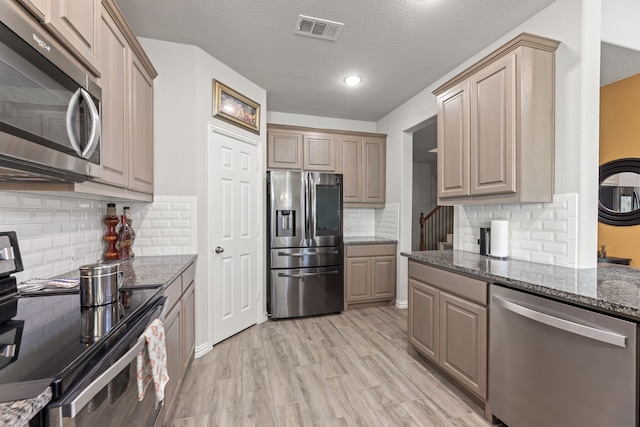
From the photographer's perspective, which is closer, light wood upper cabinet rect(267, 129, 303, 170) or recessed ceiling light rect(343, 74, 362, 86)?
recessed ceiling light rect(343, 74, 362, 86)

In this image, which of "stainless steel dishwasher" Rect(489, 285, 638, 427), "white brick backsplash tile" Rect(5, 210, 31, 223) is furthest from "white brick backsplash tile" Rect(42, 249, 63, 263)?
"stainless steel dishwasher" Rect(489, 285, 638, 427)

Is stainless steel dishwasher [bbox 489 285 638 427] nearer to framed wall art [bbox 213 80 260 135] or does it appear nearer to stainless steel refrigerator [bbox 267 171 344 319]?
stainless steel refrigerator [bbox 267 171 344 319]

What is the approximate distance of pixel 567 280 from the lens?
4.92 ft

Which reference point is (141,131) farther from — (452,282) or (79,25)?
(452,282)

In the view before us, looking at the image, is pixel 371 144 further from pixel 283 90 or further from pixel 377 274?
pixel 377 274

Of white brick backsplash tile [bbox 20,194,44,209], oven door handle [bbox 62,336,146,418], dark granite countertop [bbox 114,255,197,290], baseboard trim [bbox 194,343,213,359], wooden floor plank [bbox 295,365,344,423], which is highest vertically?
white brick backsplash tile [bbox 20,194,44,209]

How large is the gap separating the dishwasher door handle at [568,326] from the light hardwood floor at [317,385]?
0.81 m

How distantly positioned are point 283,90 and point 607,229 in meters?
3.90

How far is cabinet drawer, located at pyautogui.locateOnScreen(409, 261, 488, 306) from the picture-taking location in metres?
1.78

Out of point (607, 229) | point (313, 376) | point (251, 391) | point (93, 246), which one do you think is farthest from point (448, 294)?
point (93, 246)

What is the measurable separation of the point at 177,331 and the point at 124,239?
3.06ft

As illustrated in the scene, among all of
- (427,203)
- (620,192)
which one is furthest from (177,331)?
(427,203)

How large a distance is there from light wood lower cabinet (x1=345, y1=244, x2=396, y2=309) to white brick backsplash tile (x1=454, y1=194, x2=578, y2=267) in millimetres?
1606

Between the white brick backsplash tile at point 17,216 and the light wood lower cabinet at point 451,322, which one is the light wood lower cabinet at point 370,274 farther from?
the white brick backsplash tile at point 17,216
